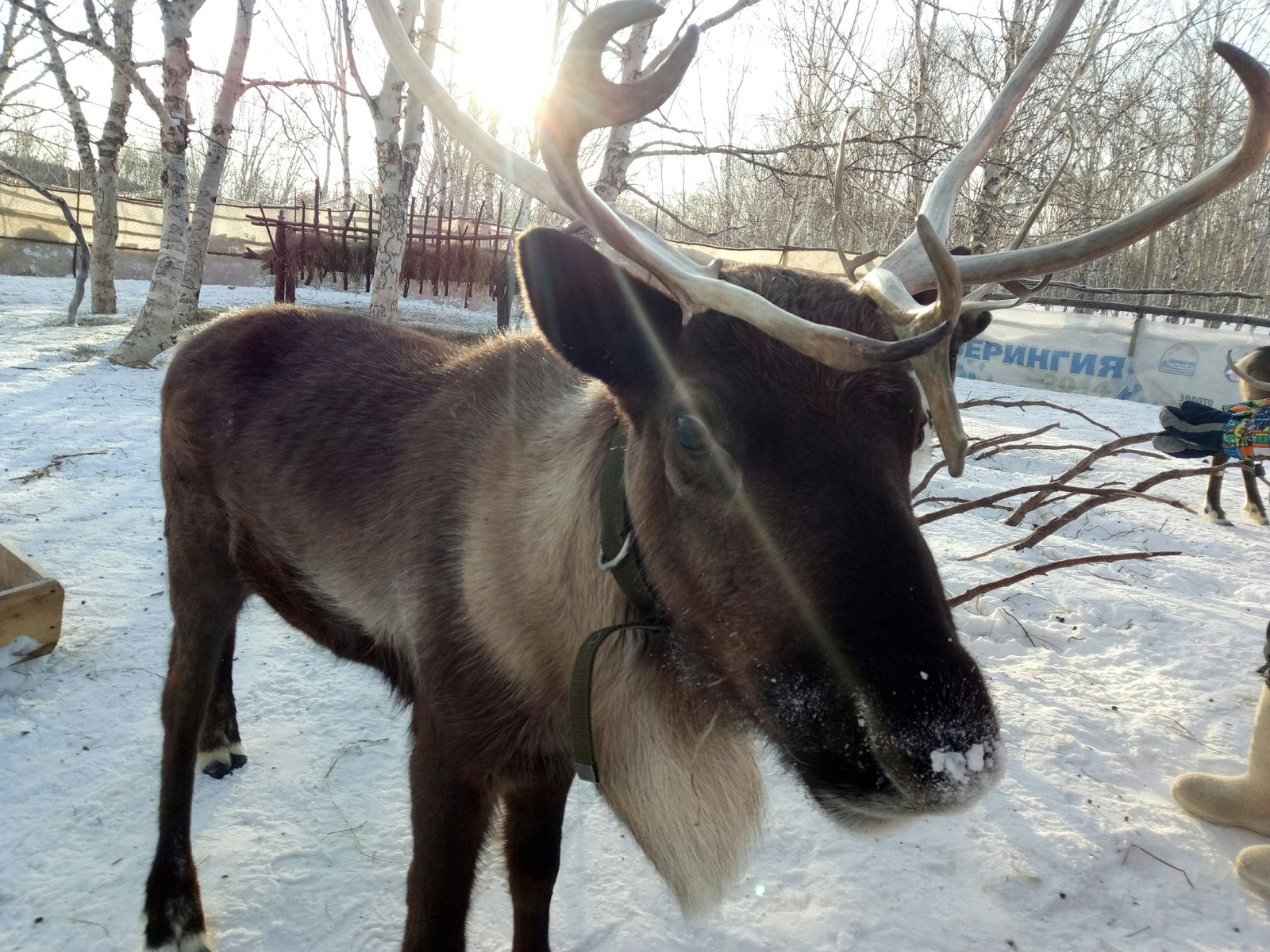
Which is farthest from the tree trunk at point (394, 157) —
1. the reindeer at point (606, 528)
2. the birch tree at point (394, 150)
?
the reindeer at point (606, 528)

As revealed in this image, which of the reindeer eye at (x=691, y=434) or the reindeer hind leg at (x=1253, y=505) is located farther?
the reindeer hind leg at (x=1253, y=505)

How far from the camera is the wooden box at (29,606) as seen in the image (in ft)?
9.30

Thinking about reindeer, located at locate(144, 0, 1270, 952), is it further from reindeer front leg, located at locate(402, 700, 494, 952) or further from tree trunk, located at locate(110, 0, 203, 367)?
tree trunk, located at locate(110, 0, 203, 367)

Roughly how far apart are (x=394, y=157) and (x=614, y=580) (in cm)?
896

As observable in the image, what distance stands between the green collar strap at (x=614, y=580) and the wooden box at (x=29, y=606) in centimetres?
262

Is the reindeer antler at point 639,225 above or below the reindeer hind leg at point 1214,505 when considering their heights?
above

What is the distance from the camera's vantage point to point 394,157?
8.91 metres

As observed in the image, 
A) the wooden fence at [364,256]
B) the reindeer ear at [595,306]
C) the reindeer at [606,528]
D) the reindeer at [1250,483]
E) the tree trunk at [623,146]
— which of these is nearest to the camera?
the reindeer at [606,528]

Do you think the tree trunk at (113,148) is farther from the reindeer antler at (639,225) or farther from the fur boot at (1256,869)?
the fur boot at (1256,869)

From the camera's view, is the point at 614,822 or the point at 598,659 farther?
the point at 614,822

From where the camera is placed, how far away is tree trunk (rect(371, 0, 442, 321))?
8.80 metres

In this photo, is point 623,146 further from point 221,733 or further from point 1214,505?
point 221,733

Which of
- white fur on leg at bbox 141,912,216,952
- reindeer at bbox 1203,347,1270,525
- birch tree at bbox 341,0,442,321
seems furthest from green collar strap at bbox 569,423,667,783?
birch tree at bbox 341,0,442,321

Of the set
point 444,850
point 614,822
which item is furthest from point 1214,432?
point 444,850
